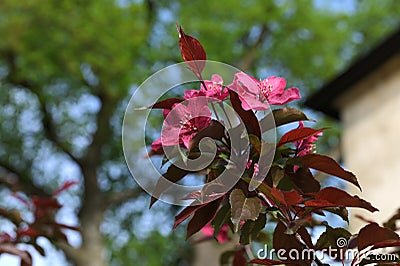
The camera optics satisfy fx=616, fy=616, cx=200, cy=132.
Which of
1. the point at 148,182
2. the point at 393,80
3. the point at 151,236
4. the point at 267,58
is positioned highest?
the point at 267,58

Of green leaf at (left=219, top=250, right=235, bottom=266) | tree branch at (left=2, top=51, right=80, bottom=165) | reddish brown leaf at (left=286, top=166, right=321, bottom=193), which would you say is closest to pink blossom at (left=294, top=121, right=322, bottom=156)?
reddish brown leaf at (left=286, top=166, right=321, bottom=193)

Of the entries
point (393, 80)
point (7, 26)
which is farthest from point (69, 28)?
point (393, 80)

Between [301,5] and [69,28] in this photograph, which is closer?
[69,28]

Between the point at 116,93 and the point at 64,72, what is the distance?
0.90 metres

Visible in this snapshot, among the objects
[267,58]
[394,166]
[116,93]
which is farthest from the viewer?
[267,58]

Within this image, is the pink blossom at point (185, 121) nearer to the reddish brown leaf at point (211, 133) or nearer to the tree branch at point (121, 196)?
the reddish brown leaf at point (211, 133)

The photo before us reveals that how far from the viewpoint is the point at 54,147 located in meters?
10.7

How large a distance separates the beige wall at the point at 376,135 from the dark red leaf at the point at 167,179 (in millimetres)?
4007

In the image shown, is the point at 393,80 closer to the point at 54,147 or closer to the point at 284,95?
the point at 284,95

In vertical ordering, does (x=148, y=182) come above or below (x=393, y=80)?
below

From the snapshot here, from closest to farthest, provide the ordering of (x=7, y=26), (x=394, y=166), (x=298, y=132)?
(x=298, y=132) → (x=394, y=166) → (x=7, y=26)

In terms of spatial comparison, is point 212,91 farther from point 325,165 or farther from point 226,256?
point 226,256

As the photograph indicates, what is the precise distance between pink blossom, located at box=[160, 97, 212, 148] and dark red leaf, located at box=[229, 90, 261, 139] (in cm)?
4

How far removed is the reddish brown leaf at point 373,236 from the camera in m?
0.73
